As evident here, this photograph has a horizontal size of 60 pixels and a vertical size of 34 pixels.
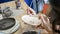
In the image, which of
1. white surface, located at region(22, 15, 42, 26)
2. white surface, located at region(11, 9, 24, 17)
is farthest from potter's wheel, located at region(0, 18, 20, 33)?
white surface, located at region(11, 9, 24, 17)

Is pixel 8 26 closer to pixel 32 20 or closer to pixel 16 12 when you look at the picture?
pixel 32 20

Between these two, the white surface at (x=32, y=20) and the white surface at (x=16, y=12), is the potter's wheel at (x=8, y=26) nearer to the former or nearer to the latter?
the white surface at (x=32, y=20)

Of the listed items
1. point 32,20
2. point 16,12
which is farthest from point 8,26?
point 16,12

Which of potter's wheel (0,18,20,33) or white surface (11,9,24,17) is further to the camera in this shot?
white surface (11,9,24,17)

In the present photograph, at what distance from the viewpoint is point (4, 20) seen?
116cm

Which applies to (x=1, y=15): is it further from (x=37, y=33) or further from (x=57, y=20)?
(x=57, y=20)

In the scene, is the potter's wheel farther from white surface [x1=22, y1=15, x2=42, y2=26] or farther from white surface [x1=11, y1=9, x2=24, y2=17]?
white surface [x1=11, y1=9, x2=24, y2=17]

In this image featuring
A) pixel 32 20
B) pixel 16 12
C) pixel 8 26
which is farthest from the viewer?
pixel 16 12

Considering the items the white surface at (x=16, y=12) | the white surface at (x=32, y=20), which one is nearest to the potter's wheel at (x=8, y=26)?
the white surface at (x=32, y=20)

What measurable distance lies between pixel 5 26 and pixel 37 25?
292 millimetres

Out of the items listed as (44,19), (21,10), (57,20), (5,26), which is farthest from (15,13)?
(57,20)

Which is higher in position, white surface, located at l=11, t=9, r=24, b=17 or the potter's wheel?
white surface, located at l=11, t=9, r=24, b=17

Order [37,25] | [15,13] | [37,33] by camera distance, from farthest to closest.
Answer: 1. [15,13]
2. [37,25]
3. [37,33]

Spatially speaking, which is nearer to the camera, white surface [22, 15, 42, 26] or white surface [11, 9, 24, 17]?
white surface [22, 15, 42, 26]
